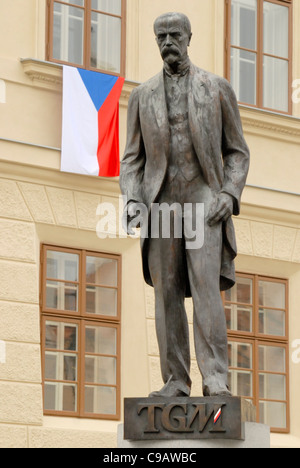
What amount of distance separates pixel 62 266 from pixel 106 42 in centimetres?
308

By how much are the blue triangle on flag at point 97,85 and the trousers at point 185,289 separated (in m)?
10.2

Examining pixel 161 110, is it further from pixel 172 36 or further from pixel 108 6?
pixel 108 6

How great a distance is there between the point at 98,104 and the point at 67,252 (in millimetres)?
1886

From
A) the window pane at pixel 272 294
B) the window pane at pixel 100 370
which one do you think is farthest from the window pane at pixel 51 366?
the window pane at pixel 272 294

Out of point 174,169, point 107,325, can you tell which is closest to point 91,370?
point 107,325

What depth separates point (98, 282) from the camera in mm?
21094

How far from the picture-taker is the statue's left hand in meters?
10.8

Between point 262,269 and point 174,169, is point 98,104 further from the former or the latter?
point 174,169

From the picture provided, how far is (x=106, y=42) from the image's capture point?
2178cm

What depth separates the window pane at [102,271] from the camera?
21031 millimetres

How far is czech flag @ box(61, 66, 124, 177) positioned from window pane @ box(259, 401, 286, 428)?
383 cm

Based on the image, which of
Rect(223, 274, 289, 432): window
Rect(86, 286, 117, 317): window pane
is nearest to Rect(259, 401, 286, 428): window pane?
Rect(223, 274, 289, 432): window

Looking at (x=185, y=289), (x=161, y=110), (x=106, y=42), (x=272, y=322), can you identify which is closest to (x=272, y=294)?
(x=272, y=322)
